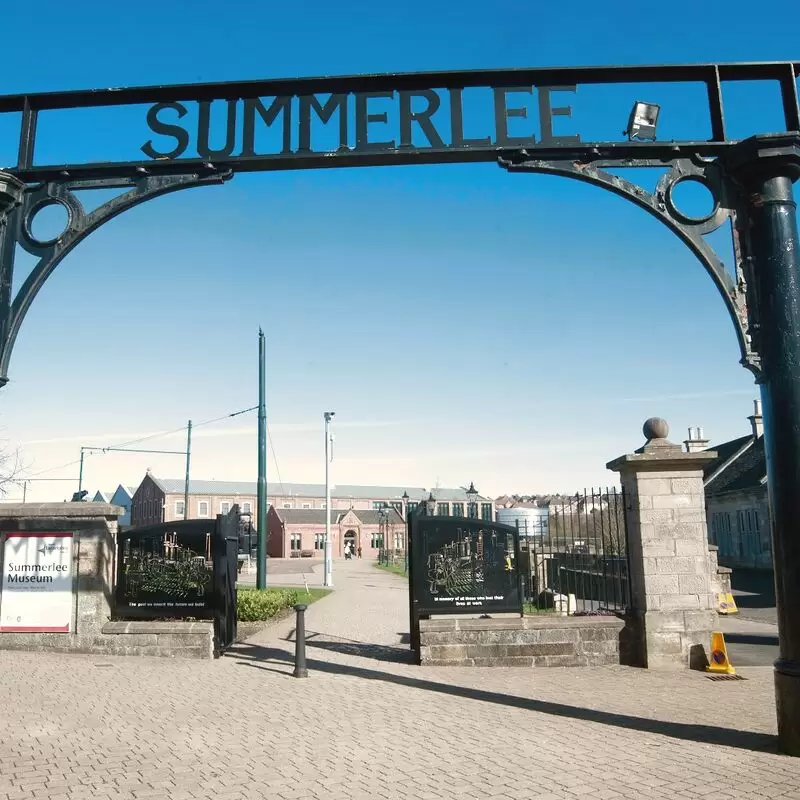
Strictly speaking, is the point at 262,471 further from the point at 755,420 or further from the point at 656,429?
the point at 755,420

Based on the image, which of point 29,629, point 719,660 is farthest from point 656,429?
point 29,629

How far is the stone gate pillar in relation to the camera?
9609 millimetres

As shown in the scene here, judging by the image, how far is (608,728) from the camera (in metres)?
6.58

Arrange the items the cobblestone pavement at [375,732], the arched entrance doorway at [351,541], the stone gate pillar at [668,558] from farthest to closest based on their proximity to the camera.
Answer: the arched entrance doorway at [351,541]
the stone gate pillar at [668,558]
the cobblestone pavement at [375,732]


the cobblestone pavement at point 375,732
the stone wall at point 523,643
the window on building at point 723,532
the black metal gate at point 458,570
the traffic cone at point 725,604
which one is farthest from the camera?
the window on building at point 723,532

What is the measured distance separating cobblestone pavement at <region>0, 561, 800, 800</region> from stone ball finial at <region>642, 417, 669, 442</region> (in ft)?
10.4

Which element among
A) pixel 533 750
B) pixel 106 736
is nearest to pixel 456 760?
pixel 533 750

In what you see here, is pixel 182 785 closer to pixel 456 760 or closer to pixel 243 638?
pixel 456 760

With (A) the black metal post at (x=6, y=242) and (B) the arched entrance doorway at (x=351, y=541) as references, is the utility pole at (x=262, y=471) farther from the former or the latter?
(B) the arched entrance doorway at (x=351, y=541)

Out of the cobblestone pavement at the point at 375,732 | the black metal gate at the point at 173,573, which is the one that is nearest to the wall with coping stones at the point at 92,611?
the black metal gate at the point at 173,573

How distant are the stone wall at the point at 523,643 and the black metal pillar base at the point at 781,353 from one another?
4072mm

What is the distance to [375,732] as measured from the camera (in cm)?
654

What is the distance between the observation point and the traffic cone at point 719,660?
30.4 ft

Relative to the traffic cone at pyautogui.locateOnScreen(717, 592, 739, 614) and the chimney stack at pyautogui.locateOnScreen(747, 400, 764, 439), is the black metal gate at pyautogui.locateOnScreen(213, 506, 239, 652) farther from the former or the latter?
the chimney stack at pyautogui.locateOnScreen(747, 400, 764, 439)
